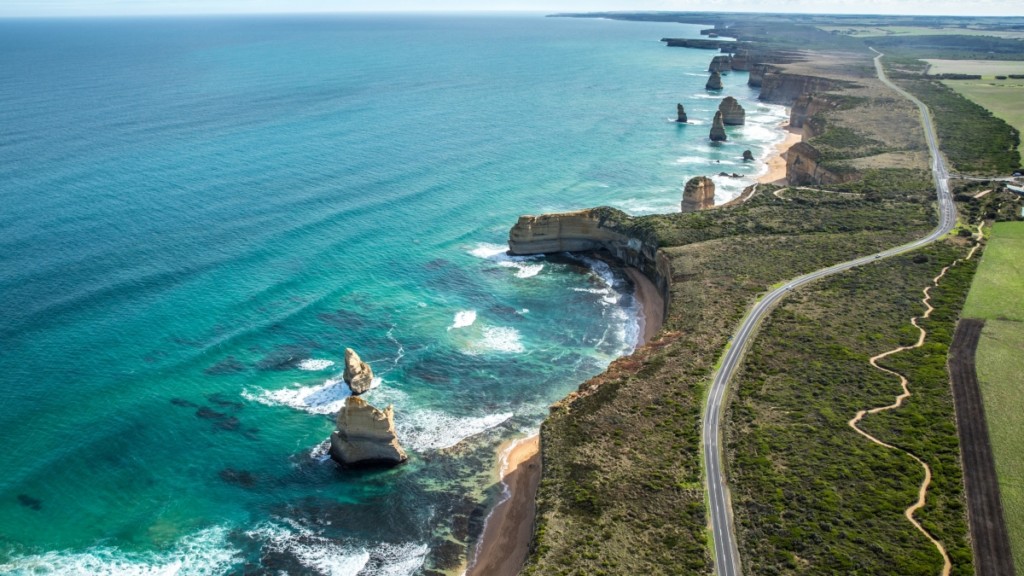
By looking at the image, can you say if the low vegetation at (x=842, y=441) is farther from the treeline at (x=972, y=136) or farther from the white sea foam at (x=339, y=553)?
the treeline at (x=972, y=136)

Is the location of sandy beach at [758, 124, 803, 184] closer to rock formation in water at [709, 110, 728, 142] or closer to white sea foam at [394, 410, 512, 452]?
rock formation in water at [709, 110, 728, 142]

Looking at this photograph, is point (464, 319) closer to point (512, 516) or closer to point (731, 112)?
point (512, 516)

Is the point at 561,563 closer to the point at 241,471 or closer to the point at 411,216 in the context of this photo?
the point at 241,471

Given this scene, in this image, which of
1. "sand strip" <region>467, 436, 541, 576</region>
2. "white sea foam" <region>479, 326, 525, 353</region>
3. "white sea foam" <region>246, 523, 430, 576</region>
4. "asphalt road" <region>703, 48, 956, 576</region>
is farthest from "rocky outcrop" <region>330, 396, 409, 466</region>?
"asphalt road" <region>703, 48, 956, 576</region>

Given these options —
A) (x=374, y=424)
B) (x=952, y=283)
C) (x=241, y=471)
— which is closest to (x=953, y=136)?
(x=952, y=283)

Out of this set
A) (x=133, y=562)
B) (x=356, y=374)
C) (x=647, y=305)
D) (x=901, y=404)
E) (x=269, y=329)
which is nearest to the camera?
(x=133, y=562)

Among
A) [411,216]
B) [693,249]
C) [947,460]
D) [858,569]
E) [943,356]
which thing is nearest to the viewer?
[858,569]

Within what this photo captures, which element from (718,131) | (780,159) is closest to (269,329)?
(780,159)
